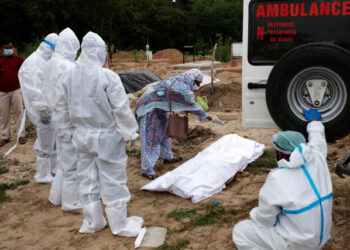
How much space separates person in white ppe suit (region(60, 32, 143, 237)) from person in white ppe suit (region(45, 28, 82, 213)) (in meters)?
0.41

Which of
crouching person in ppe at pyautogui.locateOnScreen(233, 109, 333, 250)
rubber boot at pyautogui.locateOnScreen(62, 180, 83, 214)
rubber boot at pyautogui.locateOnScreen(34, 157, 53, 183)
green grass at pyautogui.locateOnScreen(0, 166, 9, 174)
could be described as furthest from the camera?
green grass at pyautogui.locateOnScreen(0, 166, 9, 174)

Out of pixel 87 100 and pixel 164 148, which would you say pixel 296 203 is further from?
pixel 164 148

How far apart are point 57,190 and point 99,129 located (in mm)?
1383

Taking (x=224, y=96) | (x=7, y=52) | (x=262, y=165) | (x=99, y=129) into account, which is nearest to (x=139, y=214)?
(x=99, y=129)

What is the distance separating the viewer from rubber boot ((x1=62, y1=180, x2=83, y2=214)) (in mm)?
4156

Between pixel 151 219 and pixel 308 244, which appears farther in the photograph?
pixel 151 219

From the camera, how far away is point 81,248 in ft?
11.4

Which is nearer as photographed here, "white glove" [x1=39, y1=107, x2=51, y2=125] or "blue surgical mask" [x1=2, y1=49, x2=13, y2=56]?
"white glove" [x1=39, y1=107, x2=51, y2=125]

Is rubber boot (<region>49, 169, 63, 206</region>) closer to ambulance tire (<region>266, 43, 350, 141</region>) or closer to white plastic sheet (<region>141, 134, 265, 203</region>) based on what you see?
white plastic sheet (<region>141, 134, 265, 203</region>)

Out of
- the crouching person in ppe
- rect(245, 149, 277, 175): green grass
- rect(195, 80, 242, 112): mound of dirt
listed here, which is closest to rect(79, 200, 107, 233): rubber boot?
the crouching person in ppe

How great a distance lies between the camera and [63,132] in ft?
13.1

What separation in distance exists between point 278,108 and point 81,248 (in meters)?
2.25

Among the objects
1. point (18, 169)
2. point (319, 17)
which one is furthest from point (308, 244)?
point (18, 169)

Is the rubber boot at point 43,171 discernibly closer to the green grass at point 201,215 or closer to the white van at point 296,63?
the green grass at point 201,215
